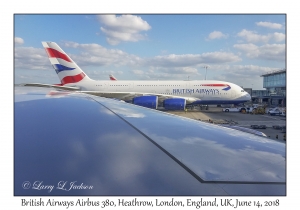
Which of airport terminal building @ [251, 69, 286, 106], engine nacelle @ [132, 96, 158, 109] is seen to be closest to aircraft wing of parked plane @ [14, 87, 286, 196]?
engine nacelle @ [132, 96, 158, 109]

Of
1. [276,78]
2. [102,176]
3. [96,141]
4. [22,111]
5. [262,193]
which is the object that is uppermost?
[276,78]

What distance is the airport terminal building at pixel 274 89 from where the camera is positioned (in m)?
58.7

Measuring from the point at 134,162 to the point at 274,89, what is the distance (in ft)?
248

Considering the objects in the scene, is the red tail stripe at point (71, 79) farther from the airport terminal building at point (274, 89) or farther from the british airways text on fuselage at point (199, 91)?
the airport terminal building at point (274, 89)

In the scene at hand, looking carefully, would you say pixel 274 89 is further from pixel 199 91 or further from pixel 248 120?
pixel 248 120

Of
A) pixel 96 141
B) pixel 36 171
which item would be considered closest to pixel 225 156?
pixel 96 141

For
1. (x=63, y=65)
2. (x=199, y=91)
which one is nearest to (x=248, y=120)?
(x=199, y=91)

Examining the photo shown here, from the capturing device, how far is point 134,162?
165cm

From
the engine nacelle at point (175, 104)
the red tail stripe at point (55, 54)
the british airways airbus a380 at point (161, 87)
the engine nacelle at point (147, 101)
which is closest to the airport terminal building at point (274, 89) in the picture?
the british airways airbus a380 at point (161, 87)

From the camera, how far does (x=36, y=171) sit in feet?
5.00

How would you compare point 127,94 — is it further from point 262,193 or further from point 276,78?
→ point 276,78

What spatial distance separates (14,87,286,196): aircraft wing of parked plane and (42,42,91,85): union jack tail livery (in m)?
26.8

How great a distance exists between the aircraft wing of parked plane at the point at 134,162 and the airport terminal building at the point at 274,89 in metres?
63.6
